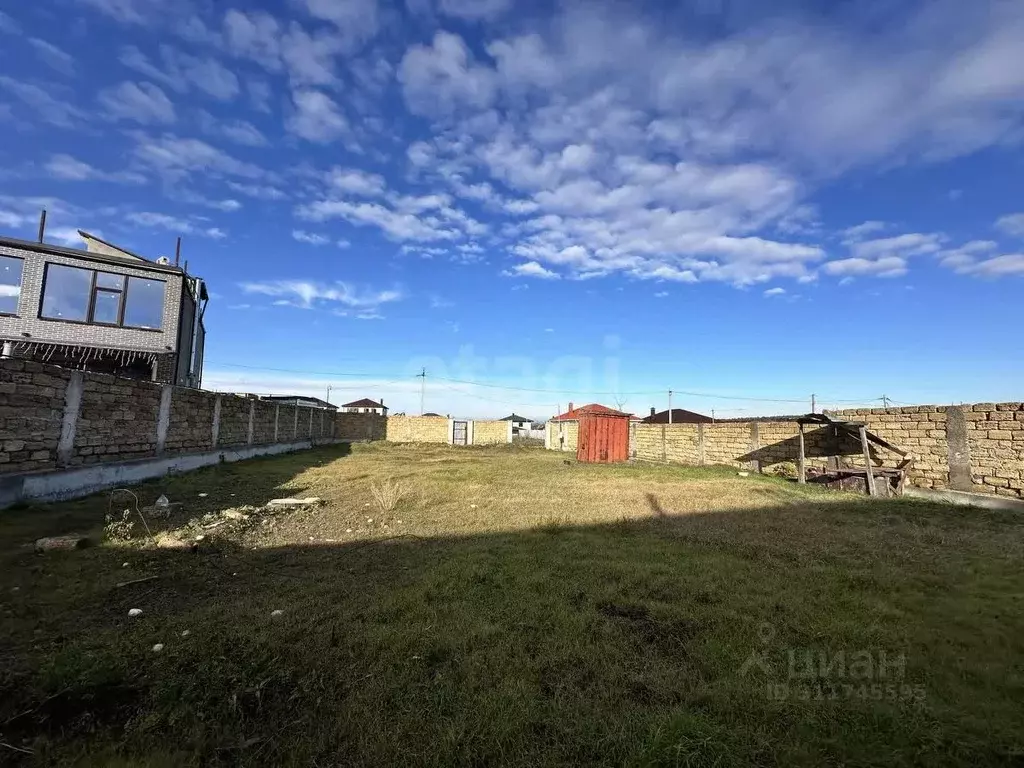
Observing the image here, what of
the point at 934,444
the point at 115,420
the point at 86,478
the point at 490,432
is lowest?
the point at 86,478

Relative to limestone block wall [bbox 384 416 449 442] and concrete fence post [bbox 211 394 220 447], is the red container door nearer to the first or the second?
concrete fence post [bbox 211 394 220 447]

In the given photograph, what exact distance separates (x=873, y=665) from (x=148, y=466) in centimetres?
1141

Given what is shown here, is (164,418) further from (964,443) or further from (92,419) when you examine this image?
(964,443)

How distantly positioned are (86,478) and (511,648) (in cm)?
805

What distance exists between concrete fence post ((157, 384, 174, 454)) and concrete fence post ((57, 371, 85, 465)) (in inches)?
102

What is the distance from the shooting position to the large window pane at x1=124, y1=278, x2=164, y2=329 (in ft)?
49.5

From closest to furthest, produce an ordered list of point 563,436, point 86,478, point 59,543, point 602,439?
point 59,543
point 86,478
point 602,439
point 563,436

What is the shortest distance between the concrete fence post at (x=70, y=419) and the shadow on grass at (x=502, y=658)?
3458mm

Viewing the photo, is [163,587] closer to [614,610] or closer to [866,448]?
[614,610]

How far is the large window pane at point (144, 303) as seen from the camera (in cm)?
1509

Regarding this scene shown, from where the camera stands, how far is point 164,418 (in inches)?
404

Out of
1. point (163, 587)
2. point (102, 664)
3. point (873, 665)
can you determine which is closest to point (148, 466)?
point (163, 587)

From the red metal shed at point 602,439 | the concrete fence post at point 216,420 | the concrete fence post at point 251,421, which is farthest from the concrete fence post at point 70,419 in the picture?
the red metal shed at point 602,439

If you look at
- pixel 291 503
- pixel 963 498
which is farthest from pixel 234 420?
pixel 963 498
